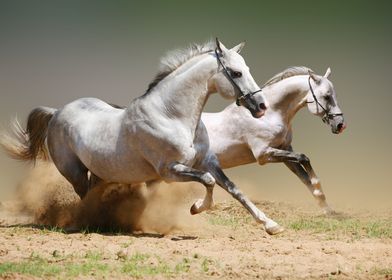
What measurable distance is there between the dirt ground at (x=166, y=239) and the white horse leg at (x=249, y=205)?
0.39ft

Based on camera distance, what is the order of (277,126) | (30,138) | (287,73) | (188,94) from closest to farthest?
(188,94) < (30,138) < (277,126) < (287,73)

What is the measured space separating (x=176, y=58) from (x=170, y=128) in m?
0.74

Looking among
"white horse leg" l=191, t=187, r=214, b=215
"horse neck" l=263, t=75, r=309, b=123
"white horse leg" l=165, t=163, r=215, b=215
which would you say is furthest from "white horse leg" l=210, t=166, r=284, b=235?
"horse neck" l=263, t=75, r=309, b=123

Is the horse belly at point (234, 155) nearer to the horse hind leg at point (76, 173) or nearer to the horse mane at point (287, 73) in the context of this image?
the horse mane at point (287, 73)

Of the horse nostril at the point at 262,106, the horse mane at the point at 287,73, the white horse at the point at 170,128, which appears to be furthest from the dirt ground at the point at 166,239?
the horse mane at the point at 287,73

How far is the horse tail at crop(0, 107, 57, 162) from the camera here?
761 cm

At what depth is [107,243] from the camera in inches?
226

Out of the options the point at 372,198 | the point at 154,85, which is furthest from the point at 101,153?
the point at 372,198

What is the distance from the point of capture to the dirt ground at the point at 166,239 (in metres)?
4.85

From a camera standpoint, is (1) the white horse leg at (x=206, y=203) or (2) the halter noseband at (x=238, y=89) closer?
(2) the halter noseband at (x=238, y=89)

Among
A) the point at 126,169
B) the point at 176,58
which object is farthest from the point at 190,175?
the point at 176,58

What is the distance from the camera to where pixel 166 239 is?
612 centimetres

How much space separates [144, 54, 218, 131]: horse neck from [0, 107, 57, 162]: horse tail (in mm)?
1641

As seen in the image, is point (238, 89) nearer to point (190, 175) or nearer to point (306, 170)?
point (190, 175)
